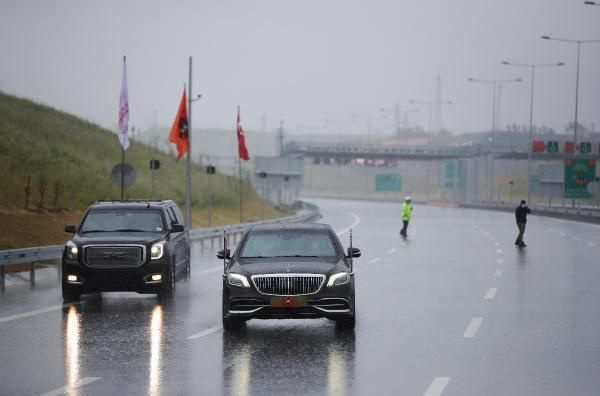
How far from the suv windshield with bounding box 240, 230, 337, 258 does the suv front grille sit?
126 inches

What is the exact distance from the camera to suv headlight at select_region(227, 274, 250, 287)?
13812mm

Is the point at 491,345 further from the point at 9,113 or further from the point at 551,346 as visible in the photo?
the point at 9,113

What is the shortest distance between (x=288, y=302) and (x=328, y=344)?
855 mm

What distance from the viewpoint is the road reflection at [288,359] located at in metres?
10.1

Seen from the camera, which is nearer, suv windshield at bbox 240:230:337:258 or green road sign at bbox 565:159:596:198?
suv windshield at bbox 240:230:337:258

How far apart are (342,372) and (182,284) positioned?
11.4 m

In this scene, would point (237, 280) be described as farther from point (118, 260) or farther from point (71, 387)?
point (118, 260)

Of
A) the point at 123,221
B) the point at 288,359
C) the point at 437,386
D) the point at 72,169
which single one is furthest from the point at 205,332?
the point at 72,169

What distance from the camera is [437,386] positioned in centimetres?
1008

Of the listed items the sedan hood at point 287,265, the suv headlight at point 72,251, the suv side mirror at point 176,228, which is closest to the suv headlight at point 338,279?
the sedan hood at point 287,265

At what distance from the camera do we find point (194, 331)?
14.3 meters

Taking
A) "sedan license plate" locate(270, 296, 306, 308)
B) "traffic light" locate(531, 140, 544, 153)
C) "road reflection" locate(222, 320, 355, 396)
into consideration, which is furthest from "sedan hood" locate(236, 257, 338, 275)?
"traffic light" locate(531, 140, 544, 153)

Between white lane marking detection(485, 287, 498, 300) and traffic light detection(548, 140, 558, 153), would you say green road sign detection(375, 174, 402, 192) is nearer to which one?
traffic light detection(548, 140, 558, 153)

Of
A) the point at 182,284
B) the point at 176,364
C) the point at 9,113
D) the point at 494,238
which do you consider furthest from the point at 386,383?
the point at 9,113
